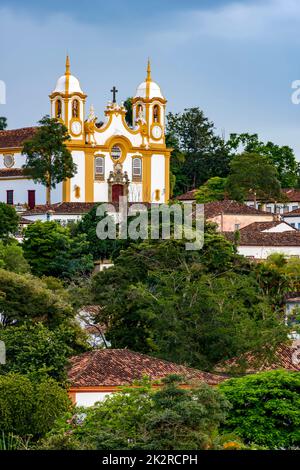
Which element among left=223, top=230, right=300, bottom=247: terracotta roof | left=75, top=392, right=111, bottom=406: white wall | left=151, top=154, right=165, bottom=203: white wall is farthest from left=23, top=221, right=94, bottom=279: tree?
left=75, top=392, right=111, bottom=406: white wall

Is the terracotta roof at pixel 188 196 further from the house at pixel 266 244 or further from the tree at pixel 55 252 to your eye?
the tree at pixel 55 252

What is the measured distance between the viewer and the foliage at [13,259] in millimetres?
50966

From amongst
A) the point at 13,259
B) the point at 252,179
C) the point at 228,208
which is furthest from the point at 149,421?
the point at 252,179

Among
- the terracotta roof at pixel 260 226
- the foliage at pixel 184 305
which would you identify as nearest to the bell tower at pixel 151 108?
the terracotta roof at pixel 260 226

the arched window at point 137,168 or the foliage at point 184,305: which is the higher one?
the arched window at point 137,168

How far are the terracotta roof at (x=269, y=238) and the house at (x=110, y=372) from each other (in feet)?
83.9

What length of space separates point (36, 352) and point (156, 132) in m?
47.2

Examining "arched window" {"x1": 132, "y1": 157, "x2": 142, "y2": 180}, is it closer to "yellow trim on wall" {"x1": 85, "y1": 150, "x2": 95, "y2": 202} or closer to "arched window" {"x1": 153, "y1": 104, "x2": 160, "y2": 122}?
"yellow trim on wall" {"x1": 85, "y1": 150, "x2": 95, "y2": 202}

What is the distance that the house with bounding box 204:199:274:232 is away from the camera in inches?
2682

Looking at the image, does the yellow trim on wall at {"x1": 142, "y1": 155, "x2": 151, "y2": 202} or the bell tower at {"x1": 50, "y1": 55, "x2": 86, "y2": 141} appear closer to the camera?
the bell tower at {"x1": 50, "y1": 55, "x2": 86, "y2": 141}

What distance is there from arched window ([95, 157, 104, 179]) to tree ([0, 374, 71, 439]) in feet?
152

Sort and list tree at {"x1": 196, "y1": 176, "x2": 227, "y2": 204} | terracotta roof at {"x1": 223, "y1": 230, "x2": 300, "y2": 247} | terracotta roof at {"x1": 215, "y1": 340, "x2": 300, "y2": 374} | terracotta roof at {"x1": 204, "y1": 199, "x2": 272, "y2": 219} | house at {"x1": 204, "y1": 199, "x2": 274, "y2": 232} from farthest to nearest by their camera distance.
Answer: tree at {"x1": 196, "y1": 176, "x2": 227, "y2": 204}, terracotta roof at {"x1": 204, "y1": 199, "x2": 272, "y2": 219}, house at {"x1": 204, "y1": 199, "x2": 274, "y2": 232}, terracotta roof at {"x1": 223, "y1": 230, "x2": 300, "y2": 247}, terracotta roof at {"x1": 215, "y1": 340, "x2": 300, "y2": 374}

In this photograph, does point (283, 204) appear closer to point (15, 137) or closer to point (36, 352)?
point (15, 137)

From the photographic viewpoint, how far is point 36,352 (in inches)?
1345
